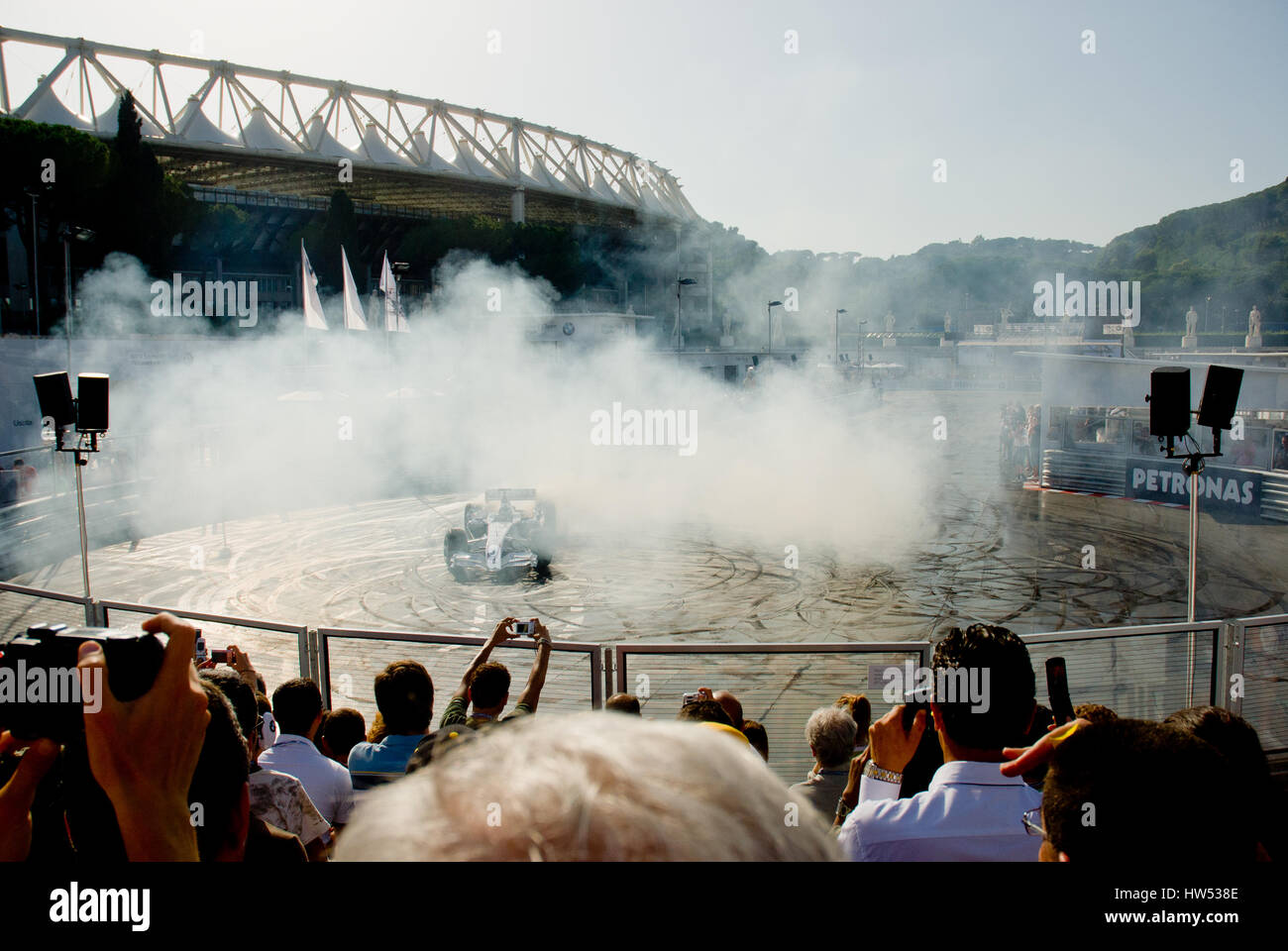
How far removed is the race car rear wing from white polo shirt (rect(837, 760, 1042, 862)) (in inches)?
489

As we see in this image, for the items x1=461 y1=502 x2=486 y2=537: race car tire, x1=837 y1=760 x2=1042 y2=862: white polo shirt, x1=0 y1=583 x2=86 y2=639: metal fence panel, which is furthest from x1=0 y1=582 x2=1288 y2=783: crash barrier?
x1=461 y1=502 x2=486 y2=537: race car tire

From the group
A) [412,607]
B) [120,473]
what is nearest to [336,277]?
[120,473]

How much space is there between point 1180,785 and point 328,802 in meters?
2.56

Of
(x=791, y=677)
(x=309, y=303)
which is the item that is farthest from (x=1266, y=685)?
(x=309, y=303)

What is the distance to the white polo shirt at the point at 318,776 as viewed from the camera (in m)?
2.97

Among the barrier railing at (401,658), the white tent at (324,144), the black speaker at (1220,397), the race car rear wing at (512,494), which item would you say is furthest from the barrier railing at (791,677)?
the white tent at (324,144)

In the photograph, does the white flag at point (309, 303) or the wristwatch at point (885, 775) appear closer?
the wristwatch at point (885, 775)

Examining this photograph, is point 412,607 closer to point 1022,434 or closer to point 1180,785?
point 1180,785

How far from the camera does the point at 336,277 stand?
4528 cm

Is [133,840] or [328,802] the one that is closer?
[133,840]

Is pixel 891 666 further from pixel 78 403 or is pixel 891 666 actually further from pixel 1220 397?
pixel 78 403

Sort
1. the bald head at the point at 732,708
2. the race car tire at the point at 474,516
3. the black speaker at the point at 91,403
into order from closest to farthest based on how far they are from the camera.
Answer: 1. the bald head at the point at 732,708
2. the black speaker at the point at 91,403
3. the race car tire at the point at 474,516

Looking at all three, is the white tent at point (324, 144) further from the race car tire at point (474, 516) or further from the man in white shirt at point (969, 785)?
the man in white shirt at point (969, 785)

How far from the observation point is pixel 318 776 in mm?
2986
